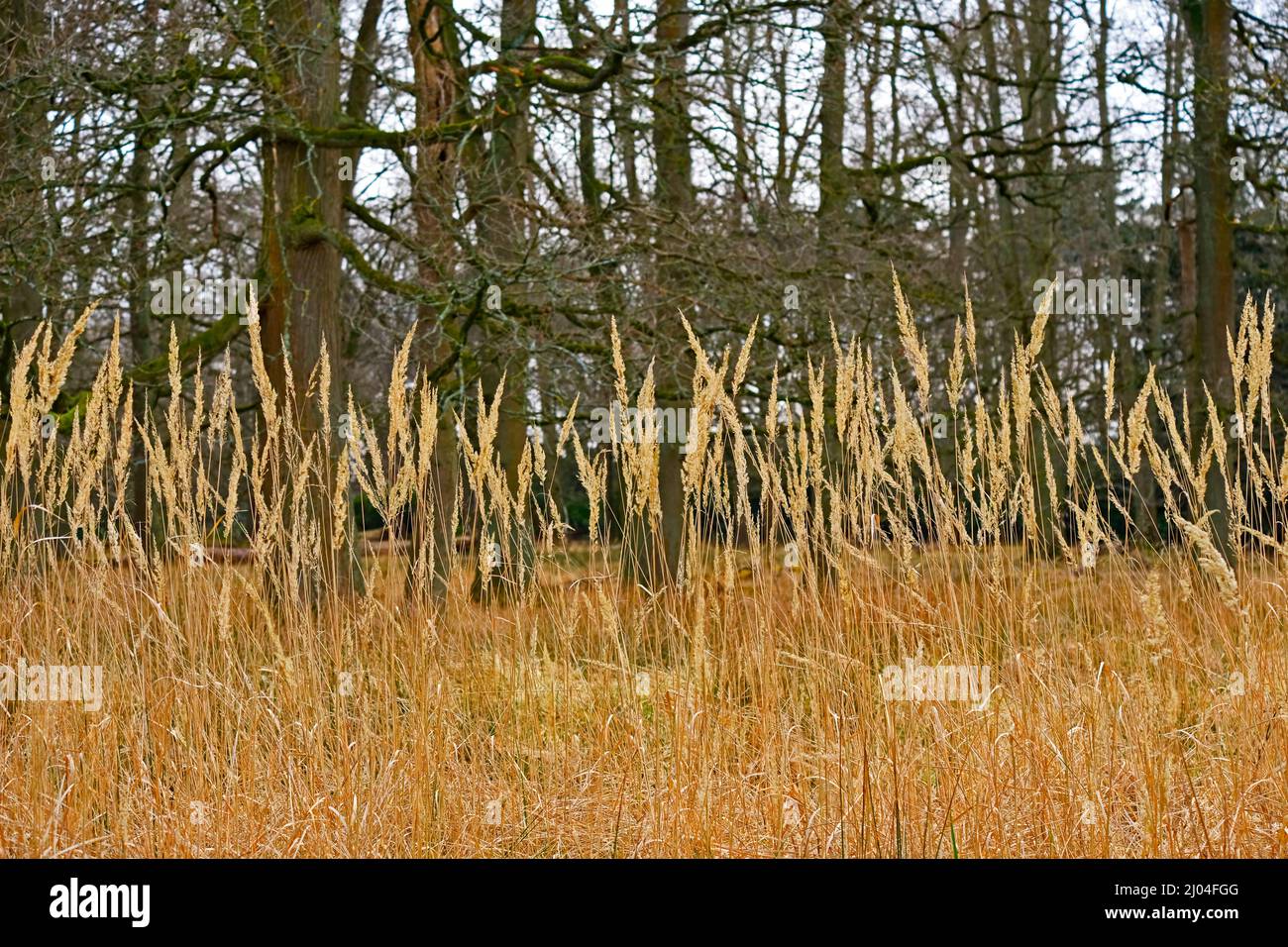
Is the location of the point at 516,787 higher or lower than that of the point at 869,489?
lower

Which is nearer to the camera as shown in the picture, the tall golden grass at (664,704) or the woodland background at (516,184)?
the tall golden grass at (664,704)

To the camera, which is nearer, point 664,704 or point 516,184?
point 664,704

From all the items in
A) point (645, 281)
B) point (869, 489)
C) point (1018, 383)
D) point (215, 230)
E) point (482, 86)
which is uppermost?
point (482, 86)

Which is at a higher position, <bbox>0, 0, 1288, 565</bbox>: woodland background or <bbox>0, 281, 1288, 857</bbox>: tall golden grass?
<bbox>0, 0, 1288, 565</bbox>: woodland background

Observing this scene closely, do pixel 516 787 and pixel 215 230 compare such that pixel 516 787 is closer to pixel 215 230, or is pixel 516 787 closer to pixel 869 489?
pixel 869 489

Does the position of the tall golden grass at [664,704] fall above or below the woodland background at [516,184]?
below

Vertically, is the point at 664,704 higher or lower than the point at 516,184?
lower

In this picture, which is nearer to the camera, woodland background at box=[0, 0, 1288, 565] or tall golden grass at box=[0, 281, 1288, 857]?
tall golden grass at box=[0, 281, 1288, 857]

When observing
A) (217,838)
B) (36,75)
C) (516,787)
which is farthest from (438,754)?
(36,75)

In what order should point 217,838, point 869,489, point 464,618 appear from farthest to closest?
point 464,618
point 869,489
point 217,838
